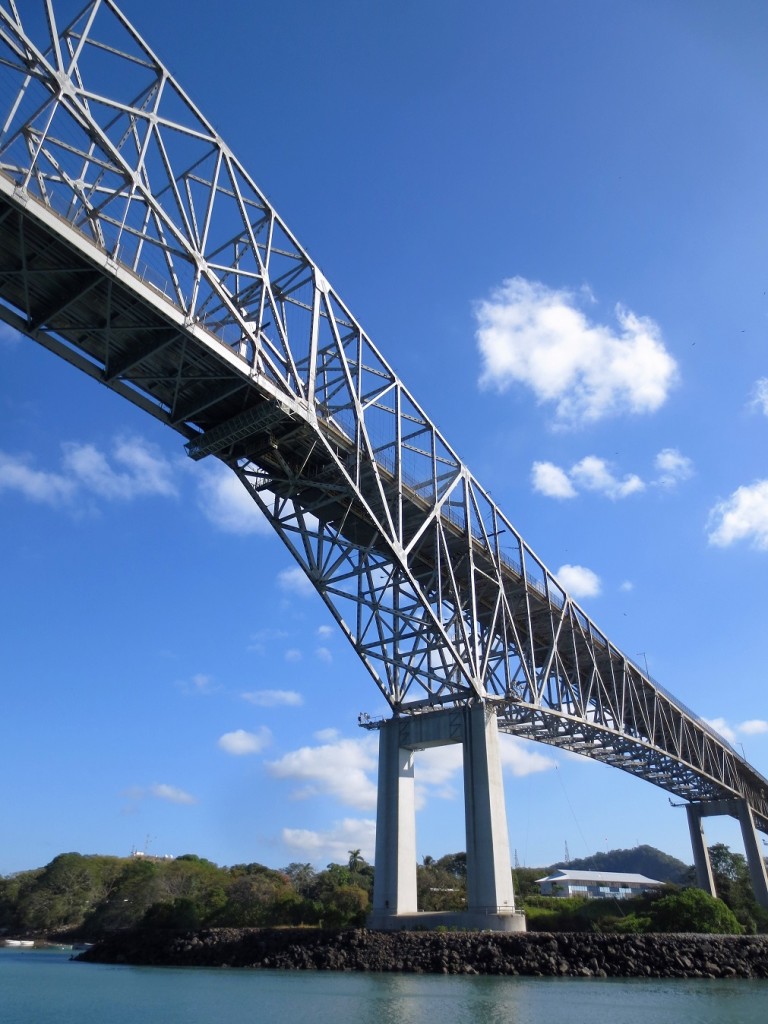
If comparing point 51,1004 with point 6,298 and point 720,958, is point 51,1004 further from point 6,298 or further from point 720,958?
point 720,958

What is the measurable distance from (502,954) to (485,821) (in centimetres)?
646

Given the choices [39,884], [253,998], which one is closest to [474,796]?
[253,998]

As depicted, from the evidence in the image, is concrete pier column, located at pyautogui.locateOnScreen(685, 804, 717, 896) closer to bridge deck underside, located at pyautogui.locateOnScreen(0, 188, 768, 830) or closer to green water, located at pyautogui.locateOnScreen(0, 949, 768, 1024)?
bridge deck underside, located at pyautogui.locateOnScreen(0, 188, 768, 830)

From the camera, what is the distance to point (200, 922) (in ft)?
188

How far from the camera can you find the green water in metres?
20.8

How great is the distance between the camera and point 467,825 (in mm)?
39281

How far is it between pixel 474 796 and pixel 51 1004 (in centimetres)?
2125

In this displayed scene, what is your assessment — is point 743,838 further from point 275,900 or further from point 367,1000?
point 367,1000

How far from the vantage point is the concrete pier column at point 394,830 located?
40812 millimetres

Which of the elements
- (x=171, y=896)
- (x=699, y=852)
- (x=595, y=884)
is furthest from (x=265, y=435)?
(x=595, y=884)

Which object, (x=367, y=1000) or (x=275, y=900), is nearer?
(x=367, y=1000)

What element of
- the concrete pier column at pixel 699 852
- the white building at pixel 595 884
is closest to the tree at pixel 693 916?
the concrete pier column at pixel 699 852

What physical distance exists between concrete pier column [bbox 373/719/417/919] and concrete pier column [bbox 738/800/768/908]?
54.6m

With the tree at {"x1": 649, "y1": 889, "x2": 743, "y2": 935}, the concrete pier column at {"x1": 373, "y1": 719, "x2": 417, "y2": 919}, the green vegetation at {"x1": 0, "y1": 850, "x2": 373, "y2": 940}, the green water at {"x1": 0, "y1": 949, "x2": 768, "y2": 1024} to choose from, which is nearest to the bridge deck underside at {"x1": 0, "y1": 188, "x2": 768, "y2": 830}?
the concrete pier column at {"x1": 373, "y1": 719, "x2": 417, "y2": 919}
